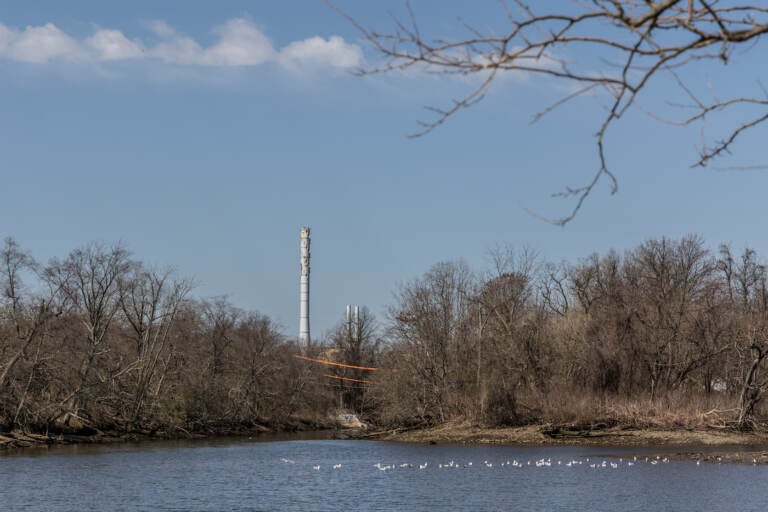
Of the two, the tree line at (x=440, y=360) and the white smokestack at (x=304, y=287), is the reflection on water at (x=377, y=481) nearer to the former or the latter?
the tree line at (x=440, y=360)

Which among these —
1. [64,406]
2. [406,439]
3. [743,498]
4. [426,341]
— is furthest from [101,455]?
[743,498]

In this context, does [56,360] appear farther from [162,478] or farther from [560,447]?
[560,447]

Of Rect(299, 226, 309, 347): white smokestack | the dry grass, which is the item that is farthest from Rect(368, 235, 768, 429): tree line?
Rect(299, 226, 309, 347): white smokestack

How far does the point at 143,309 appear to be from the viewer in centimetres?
6881

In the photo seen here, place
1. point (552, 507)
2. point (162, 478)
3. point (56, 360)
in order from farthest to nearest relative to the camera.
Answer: point (56, 360) < point (162, 478) < point (552, 507)

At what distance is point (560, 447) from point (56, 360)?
3046cm

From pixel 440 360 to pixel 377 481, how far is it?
87.7 feet

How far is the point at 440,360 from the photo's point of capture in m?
59.4

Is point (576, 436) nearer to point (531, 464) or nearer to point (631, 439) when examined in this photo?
point (631, 439)

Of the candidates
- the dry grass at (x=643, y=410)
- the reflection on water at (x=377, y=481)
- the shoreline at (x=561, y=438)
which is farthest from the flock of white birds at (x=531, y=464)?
the dry grass at (x=643, y=410)

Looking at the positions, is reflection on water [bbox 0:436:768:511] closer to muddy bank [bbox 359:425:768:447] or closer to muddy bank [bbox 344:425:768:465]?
muddy bank [bbox 344:425:768:465]

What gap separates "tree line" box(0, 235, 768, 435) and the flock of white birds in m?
11.6

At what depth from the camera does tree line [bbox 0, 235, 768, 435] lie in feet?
172

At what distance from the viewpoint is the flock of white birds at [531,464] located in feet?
120
